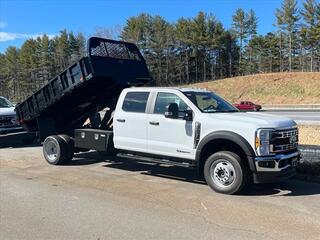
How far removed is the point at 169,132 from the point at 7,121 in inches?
328

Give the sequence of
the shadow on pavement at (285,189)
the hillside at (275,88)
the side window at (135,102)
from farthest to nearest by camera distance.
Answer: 1. the hillside at (275,88)
2. the side window at (135,102)
3. the shadow on pavement at (285,189)

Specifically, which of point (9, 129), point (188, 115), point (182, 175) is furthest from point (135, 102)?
point (9, 129)

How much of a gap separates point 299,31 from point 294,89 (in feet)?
98.1

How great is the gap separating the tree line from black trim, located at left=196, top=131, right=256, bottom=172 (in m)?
77.2

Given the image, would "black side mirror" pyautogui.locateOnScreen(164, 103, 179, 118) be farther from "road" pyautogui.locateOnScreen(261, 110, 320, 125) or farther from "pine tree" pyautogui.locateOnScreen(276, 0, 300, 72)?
"pine tree" pyautogui.locateOnScreen(276, 0, 300, 72)

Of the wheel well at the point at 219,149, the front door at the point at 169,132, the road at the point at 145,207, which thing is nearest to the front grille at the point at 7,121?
the road at the point at 145,207

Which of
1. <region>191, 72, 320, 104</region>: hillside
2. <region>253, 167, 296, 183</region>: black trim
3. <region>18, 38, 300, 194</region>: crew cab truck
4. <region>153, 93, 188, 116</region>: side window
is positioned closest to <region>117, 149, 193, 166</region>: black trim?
<region>18, 38, 300, 194</region>: crew cab truck

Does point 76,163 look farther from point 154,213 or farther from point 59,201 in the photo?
point 154,213

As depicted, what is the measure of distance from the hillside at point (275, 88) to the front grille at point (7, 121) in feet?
142

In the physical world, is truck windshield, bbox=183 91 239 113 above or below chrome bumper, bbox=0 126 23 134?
above

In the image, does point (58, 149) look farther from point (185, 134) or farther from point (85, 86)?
point (185, 134)

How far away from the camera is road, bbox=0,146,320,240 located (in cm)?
574

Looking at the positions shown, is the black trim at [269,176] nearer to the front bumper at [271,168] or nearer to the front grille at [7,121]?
the front bumper at [271,168]

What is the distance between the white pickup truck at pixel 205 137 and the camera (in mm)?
7602
